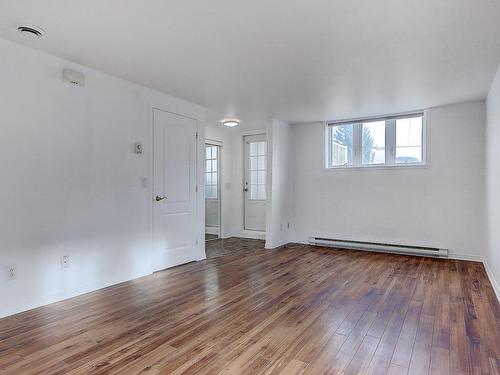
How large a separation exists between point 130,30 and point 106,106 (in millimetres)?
1237

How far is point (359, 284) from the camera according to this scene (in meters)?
3.62

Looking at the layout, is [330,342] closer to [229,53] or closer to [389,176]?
[229,53]

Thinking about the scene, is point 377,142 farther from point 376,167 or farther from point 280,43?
point 280,43

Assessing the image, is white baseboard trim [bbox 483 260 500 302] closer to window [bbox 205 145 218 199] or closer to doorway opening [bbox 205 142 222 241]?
doorway opening [bbox 205 142 222 241]

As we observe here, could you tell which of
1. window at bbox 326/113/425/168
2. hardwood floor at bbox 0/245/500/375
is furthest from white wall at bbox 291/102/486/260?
hardwood floor at bbox 0/245/500/375

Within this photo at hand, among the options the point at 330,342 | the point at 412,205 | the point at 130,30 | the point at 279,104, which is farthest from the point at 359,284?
the point at 130,30

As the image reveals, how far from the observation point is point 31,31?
249cm

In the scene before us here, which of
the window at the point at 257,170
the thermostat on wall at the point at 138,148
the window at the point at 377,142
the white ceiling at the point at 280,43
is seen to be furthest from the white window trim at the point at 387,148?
the thermostat on wall at the point at 138,148

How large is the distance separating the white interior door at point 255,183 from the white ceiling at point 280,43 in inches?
100

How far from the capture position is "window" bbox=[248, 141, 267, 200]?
6730mm

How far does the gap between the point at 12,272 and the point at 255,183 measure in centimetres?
475

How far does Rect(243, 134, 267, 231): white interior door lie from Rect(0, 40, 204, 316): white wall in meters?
3.08

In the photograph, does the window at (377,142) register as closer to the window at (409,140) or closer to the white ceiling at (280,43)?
the window at (409,140)

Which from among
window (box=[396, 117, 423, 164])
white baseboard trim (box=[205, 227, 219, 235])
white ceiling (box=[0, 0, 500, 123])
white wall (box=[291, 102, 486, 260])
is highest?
white ceiling (box=[0, 0, 500, 123])
